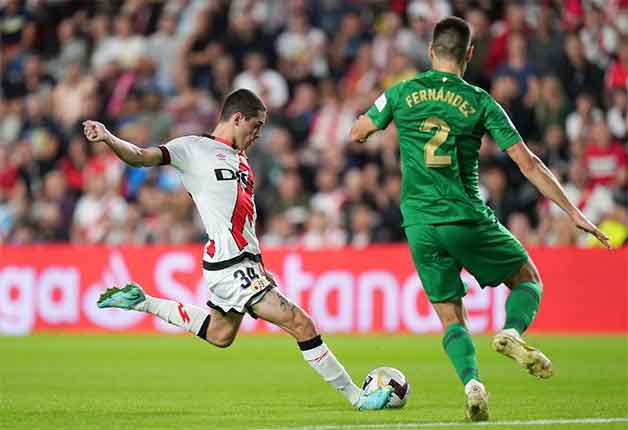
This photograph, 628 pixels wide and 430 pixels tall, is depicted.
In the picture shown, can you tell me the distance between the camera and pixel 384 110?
7.84 metres

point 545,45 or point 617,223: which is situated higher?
point 545,45

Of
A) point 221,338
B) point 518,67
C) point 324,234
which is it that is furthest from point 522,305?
point 518,67

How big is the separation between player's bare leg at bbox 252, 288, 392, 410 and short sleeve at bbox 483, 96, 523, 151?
1.70 m

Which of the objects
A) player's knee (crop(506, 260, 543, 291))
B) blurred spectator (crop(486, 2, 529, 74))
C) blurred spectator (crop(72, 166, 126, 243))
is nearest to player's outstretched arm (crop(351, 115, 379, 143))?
player's knee (crop(506, 260, 543, 291))

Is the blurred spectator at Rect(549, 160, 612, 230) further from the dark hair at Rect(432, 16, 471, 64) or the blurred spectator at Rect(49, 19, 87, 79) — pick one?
the dark hair at Rect(432, 16, 471, 64)

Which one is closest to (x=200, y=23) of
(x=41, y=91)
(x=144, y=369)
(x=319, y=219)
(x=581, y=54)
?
(x=41, y=91)

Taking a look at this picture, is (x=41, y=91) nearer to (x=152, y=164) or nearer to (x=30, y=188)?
(x=30, y=188)

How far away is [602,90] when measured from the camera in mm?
18328

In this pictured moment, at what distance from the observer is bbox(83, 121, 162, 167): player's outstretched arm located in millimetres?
7785

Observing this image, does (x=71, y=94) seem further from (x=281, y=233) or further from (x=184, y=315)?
(x=184, y=315)

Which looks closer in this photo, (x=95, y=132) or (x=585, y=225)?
(x=585, y=225)

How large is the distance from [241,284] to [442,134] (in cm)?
169

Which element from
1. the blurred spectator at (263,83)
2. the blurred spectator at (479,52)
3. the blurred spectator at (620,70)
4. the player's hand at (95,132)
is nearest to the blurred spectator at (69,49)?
the blurred spectator at (263,83)

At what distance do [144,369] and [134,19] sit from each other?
11018 millimetres
